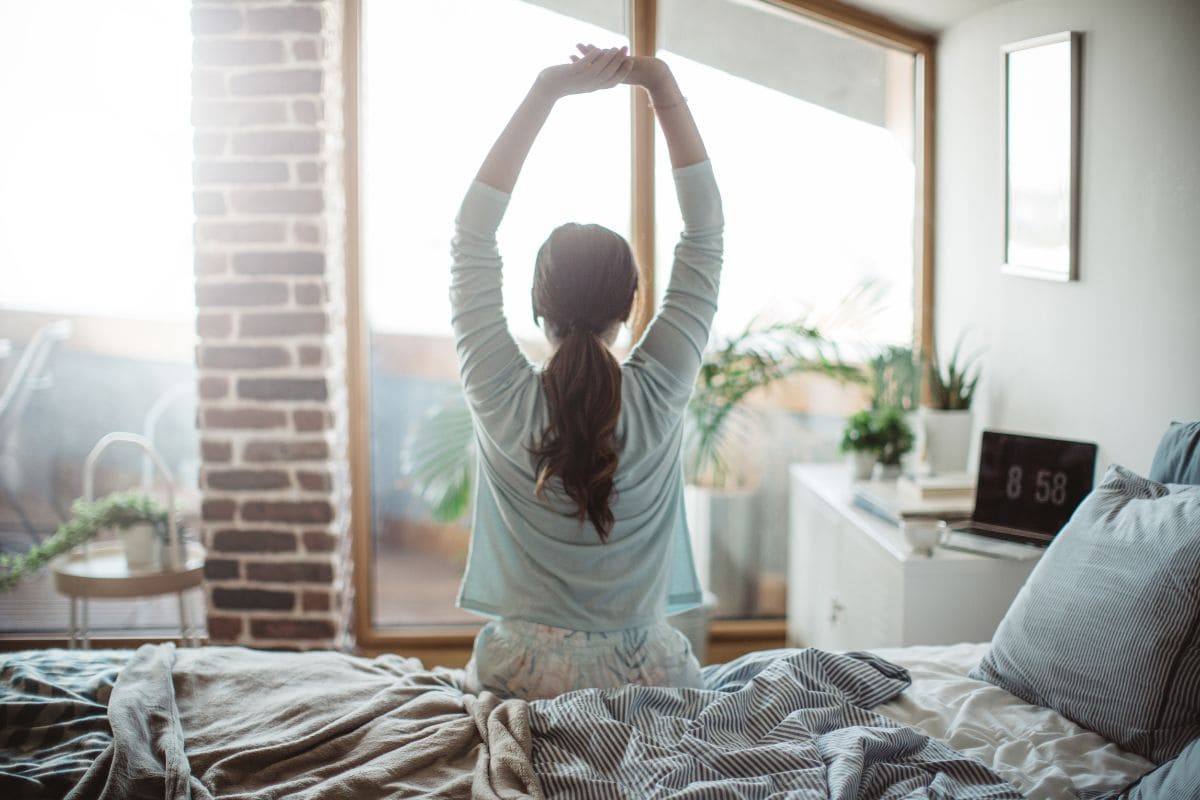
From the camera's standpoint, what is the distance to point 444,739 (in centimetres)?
150

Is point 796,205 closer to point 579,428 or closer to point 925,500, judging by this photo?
point 925,500

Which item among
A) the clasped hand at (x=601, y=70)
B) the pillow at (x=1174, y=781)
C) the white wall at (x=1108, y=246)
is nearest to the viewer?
the pillow at (x=1174, y=781)

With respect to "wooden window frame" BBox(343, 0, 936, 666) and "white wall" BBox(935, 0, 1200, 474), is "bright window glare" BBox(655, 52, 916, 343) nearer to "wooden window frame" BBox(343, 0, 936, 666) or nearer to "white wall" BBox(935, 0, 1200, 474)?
"wooden window frame" BBox(343, 0, 936, 666)

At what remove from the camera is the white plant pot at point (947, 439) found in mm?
2941

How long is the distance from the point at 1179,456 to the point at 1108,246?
780mm

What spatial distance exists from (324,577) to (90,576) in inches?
23.8

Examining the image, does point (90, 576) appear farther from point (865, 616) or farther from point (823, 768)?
point (823, 768)

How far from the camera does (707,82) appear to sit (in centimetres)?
345

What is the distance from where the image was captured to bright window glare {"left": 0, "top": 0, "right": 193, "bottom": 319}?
3354 mm

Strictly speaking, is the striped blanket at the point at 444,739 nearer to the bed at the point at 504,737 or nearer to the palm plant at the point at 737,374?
the bed at the point at 504,737

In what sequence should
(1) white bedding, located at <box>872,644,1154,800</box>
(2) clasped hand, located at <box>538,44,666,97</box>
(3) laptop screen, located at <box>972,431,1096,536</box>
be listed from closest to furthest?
1. (1) white bedding, located at <box>872,644,1154,800</box>
2. (2) clasped hand, located at <box>538,44,666,97</box>
3. (3) laptop screen, located at <box>972,431,1096,536</box>

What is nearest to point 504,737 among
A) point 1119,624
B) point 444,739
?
point 444,739

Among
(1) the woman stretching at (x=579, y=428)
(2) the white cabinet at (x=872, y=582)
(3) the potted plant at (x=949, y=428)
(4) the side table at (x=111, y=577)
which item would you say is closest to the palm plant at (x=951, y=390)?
(3) the potted plant at (x=949, y=428)

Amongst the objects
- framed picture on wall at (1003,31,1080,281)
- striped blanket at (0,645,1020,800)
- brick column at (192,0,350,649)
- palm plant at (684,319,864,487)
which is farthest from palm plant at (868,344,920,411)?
striped blanket at (0,645,1020,800)
